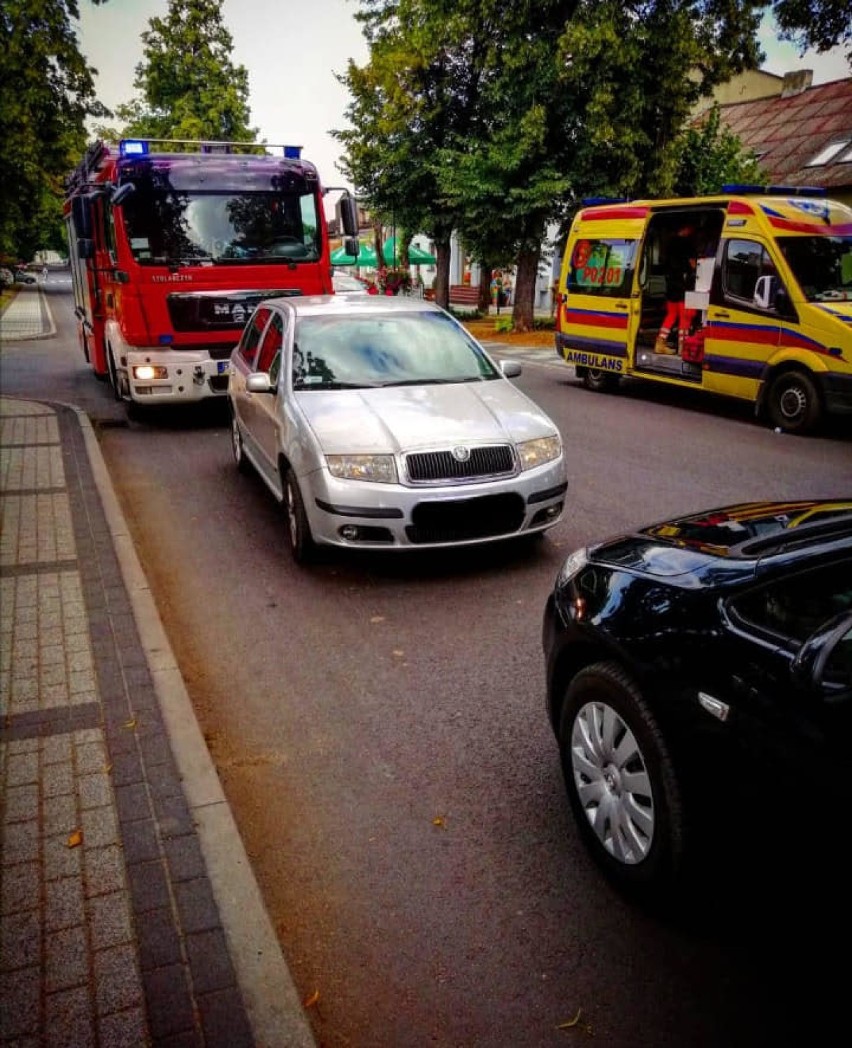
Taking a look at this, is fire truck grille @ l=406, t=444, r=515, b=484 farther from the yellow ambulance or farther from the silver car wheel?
the yellow ambulance

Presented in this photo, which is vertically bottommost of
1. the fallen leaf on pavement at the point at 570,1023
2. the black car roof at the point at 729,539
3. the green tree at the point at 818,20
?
the fallen leaf on pavement at the point at 570,1023

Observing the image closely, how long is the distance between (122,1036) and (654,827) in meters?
1.63

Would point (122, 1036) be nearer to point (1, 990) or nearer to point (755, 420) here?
point (1, 990)

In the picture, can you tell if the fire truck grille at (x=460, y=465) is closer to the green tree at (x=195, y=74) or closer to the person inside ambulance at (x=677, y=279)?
the person inside ambulance at (x=677, y=279)

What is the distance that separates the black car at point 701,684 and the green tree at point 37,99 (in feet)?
34.9

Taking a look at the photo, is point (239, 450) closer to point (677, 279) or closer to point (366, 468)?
point (366, 468)

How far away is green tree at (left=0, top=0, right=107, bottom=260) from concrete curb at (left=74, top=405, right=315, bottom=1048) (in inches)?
364

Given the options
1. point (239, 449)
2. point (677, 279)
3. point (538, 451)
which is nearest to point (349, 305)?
point (239, 449)

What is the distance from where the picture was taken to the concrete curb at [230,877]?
239 cm

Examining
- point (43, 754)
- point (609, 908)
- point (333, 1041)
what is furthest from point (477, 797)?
point (43, 754)

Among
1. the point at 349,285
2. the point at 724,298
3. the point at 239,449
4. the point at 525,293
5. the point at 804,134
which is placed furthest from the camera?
the point at 349,285

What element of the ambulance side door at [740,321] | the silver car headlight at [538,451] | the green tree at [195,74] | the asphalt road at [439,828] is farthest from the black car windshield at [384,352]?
the green tree at [195,74]

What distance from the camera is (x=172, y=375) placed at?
10.4 meters

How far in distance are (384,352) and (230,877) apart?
461 centimetres
